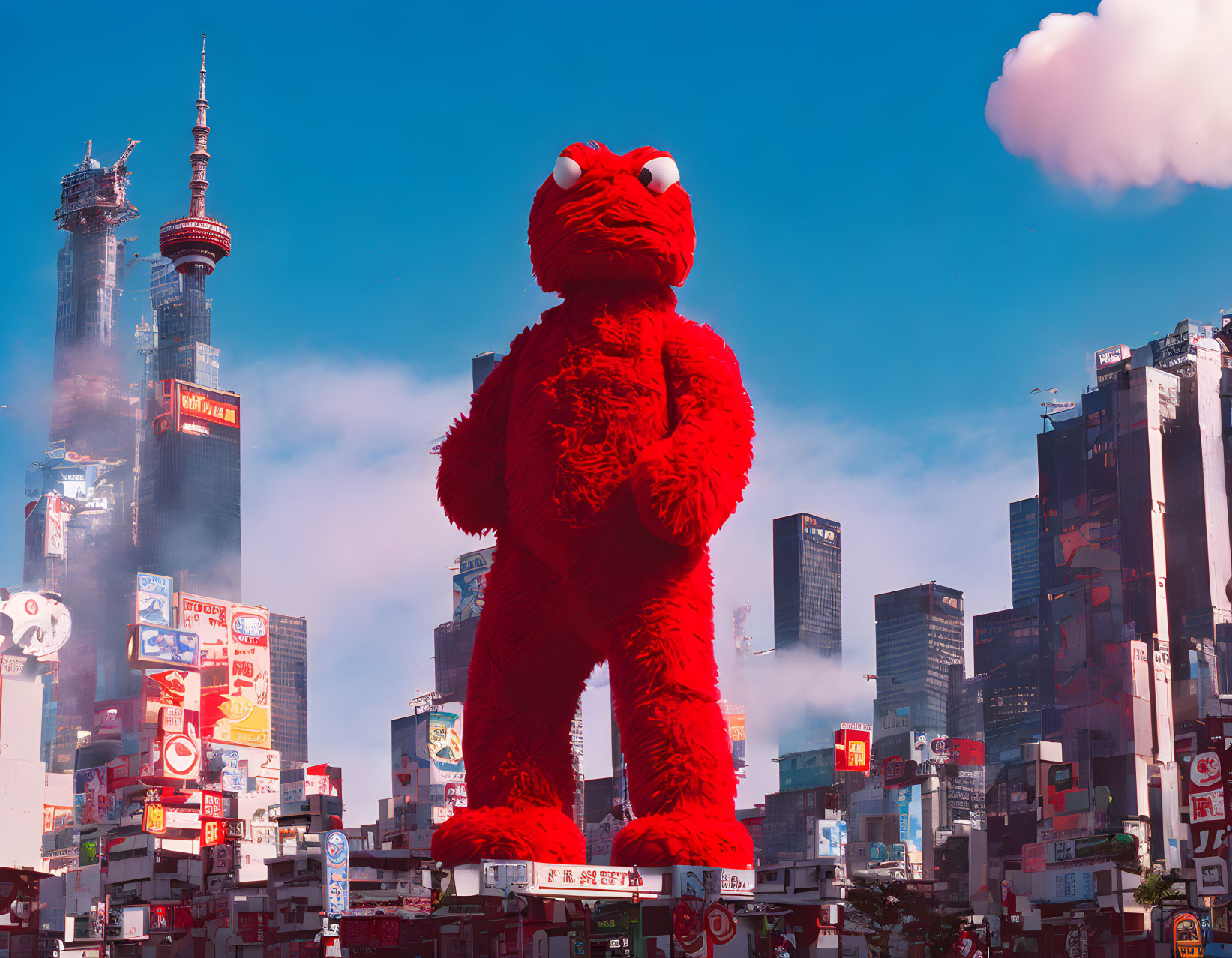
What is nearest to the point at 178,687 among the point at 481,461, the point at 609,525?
the point at 481,461

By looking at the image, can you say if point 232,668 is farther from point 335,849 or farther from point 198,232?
point 335,849

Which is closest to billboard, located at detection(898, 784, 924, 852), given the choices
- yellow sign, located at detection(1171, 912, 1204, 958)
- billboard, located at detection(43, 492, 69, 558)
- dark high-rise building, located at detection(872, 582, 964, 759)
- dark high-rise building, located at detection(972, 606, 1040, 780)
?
dark high-rise building, located at detection(972, 606, 1040, 780)

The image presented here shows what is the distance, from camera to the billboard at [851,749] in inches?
2896

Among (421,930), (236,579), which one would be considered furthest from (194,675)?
(421,930)

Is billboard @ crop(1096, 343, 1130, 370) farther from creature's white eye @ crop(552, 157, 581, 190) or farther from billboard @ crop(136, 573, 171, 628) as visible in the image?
creature's white eye @ crop(552, 157, 581, 190)

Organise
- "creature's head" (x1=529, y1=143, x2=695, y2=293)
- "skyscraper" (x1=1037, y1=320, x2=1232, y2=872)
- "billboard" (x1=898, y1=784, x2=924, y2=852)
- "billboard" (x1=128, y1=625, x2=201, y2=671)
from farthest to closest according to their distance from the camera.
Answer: "skyscraper" (x1=1037, y1=320, x2=1232, y2=872)
"billboard" (x1=898, y1=784, x2=924, y2=852)
"billboard" (x1=128, y1=625, x2=201, y2=671)
"creature's head" (x1=529, y1=143, x2=695, y2=293)

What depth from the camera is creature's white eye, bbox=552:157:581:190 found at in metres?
12.7

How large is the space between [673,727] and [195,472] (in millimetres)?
124168

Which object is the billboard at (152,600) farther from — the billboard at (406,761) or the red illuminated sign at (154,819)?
the red illuminated sign at (154,819)

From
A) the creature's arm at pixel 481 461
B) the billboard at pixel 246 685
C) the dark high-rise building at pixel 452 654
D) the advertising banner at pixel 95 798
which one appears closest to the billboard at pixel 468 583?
the dark high-rise building at pixel 452 654

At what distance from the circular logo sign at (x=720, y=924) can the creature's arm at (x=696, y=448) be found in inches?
121

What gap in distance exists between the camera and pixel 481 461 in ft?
43.9

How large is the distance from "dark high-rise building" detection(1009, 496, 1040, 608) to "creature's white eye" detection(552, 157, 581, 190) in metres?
136

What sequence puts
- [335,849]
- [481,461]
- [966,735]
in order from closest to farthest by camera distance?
[481,461]
[335,849]
[966,735]
